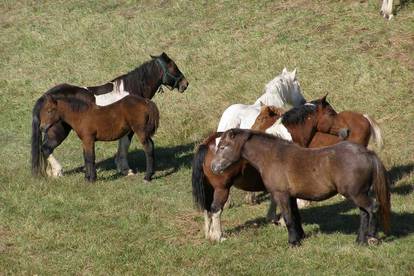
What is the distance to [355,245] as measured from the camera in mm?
10414

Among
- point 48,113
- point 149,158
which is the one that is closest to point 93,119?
point 48,113

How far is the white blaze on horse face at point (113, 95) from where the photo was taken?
15.6 meters

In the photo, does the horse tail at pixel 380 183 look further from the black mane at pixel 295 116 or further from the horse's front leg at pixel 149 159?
the horse's front leg at pixel 149 159

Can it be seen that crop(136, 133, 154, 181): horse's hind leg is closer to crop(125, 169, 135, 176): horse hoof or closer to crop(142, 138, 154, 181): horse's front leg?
crop(142, 138, 154, 181): horse's front leg

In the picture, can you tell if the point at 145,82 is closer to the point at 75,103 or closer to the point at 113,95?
the point at 113,95

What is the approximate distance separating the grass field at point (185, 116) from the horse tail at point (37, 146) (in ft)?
1.02

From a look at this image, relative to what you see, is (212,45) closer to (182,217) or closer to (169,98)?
(169,98)

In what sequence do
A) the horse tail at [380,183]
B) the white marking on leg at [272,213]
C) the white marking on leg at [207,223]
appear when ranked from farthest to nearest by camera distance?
the white marking on leg at [272,213] → the white marking on leg at [207,223] → the horse tail at [380,183]

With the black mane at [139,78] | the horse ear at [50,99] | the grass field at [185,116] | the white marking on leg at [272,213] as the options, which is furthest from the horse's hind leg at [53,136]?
the white marking on leg at [272,213]

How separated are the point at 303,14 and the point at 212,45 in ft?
11.2

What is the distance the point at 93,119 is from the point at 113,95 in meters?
0.99

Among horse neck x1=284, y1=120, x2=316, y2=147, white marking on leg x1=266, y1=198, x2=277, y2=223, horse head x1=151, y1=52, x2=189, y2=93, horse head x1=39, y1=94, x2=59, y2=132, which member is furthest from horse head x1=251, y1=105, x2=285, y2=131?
horse head x1=39, y1=94, x2=59, y2=132

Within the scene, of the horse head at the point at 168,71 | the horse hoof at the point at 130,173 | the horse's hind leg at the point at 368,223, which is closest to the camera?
the horse's hind leg at the point at 368,223

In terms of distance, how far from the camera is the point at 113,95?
52.2 feet
